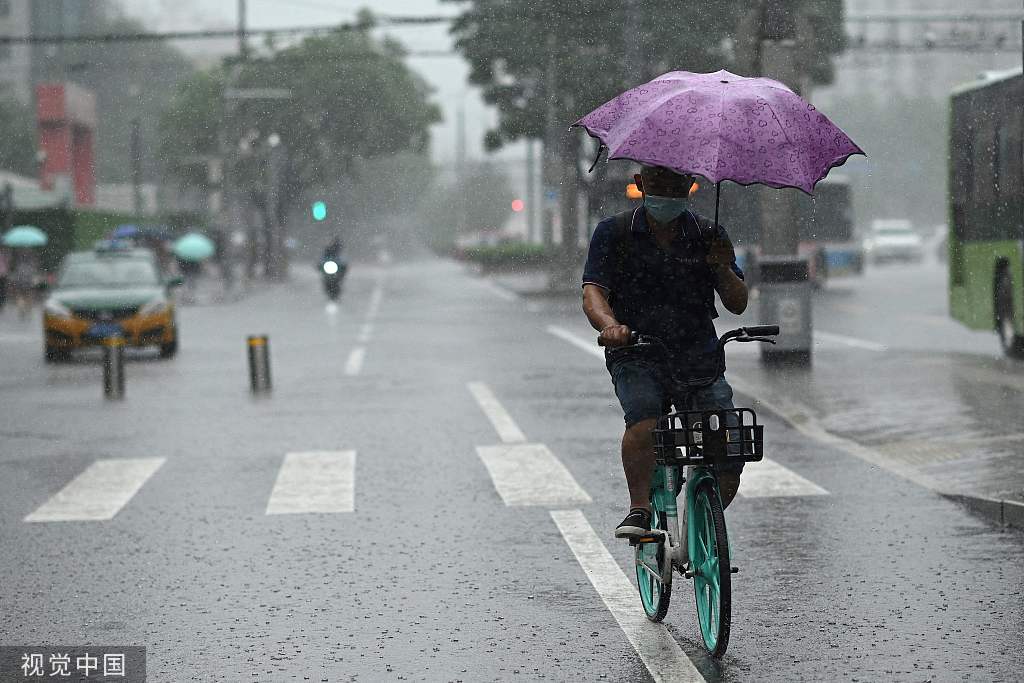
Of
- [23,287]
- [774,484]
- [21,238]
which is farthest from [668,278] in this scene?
[21,238]

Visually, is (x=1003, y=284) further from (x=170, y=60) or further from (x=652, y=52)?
(x=170, y=60)

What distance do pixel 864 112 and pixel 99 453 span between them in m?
142

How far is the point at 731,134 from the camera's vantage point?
6125mm

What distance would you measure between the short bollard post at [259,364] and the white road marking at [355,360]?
2.21m

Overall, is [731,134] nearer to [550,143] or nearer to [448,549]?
[448,549]

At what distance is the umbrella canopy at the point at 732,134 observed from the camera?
19.9 feet

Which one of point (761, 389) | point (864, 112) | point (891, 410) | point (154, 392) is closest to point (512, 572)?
point (891, 410)

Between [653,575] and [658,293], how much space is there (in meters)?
1.05

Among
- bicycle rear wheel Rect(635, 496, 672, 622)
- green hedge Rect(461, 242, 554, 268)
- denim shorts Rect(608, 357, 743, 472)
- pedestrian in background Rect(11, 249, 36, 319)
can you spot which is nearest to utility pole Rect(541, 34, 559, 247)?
pedestrian in background Rect(11, 249, 36, 319)

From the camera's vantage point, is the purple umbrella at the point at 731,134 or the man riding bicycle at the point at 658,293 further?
the man riding bicycle at the point at 658,293

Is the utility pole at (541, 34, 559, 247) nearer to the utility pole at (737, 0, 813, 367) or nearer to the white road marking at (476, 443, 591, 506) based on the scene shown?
the utility pole at (737, 0, 813, 367)

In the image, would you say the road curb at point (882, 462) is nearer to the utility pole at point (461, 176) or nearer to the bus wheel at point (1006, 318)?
the bus wheel at point (1006, 318)

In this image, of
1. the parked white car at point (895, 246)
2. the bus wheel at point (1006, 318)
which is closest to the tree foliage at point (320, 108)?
the parked white car at point (895, 246)

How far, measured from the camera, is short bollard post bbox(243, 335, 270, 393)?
17938mm
